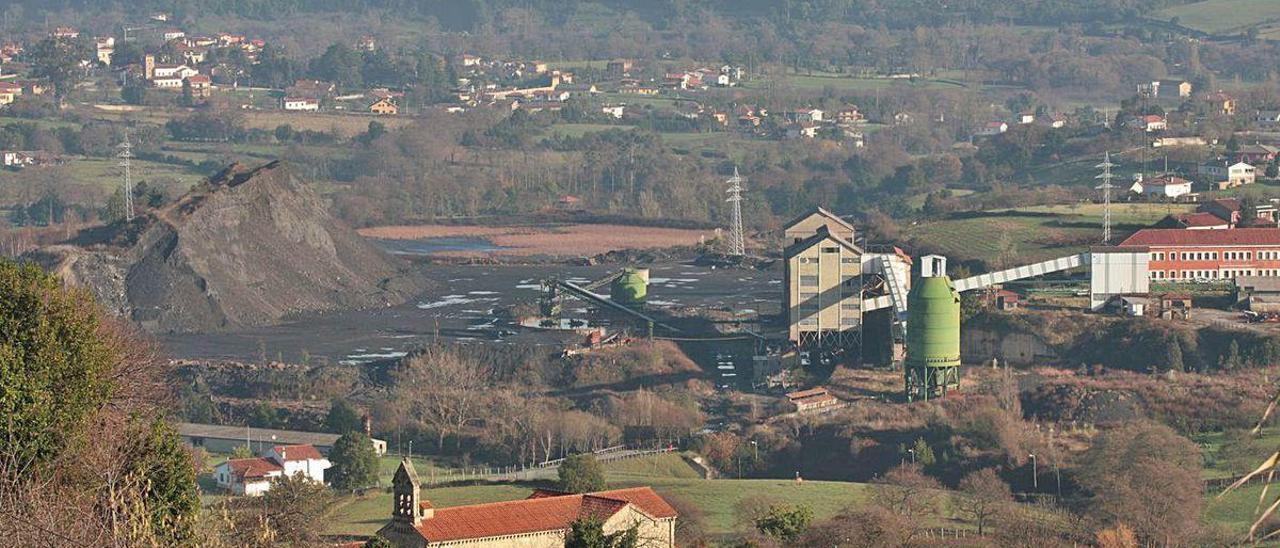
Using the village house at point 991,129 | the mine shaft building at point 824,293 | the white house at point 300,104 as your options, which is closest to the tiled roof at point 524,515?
the mine shaft building at point 824,293

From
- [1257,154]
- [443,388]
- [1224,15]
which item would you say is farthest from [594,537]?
[1224,15]

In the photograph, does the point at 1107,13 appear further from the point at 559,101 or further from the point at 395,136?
the point at 395,136

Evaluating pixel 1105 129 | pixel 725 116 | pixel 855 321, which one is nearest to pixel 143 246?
pixel 855 321

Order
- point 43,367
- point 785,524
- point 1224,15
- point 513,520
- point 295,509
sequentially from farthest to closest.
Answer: point 1224,15 < point 785,524 < point 513,520 < point 295,509 < point 43,367

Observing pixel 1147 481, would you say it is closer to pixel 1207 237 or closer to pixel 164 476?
pixel 164 476

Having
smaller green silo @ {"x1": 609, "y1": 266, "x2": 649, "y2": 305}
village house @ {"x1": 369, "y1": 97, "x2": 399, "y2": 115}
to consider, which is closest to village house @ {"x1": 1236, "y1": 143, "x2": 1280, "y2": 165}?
smaller green silo @ {"x1": 609, "y1": 266, "x2": 649, "y2": 305}

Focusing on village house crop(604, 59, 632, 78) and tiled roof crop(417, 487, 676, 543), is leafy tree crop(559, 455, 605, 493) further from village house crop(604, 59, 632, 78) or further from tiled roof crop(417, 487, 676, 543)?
village house crop(604, 59, 632, 78)
